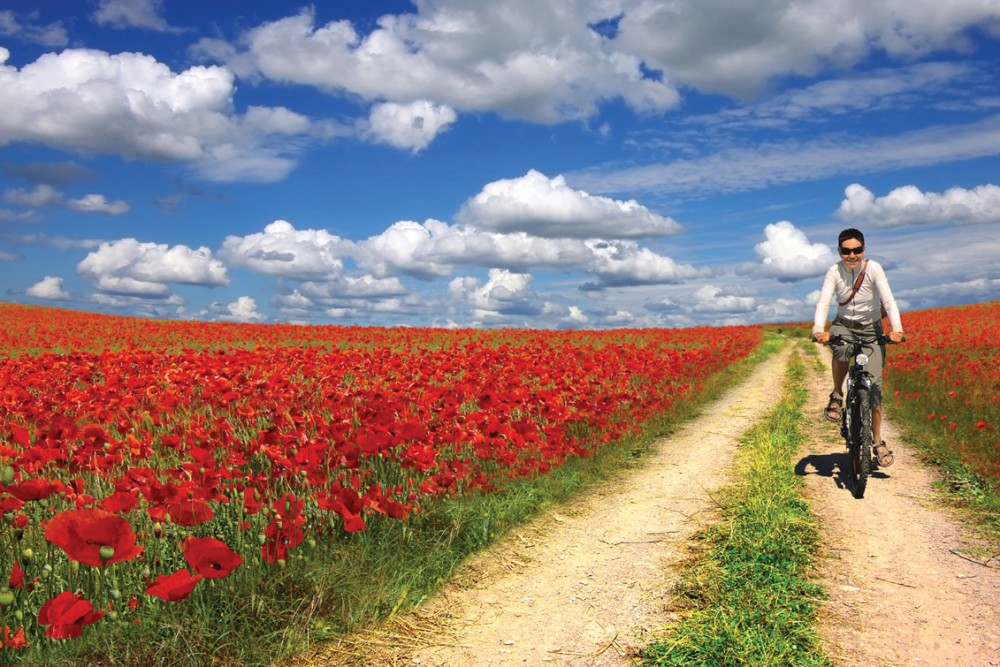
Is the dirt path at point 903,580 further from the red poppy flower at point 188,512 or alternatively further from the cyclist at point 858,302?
the red poppy flower at point 188,512

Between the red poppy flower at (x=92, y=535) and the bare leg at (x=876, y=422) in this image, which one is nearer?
the red poppy flower at (x=92, y=535)

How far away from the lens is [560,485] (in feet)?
21.9

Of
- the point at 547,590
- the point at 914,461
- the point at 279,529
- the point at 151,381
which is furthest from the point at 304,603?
the point at 914,461

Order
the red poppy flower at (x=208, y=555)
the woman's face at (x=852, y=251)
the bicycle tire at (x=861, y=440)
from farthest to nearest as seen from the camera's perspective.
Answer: the woman's face at (x=852, y=251) → the bicycle tire at (x=861, y=440) → the red poppy flower at (x=208, y=555)

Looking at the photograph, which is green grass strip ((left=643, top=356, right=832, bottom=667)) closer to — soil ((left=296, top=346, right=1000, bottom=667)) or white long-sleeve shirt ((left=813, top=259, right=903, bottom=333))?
soil ((left=296, top=346, right=1000, bottom=667))

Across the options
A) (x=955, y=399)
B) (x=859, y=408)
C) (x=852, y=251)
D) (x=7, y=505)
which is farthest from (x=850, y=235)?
(x=7, y=505)

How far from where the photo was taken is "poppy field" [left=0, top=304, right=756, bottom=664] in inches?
128

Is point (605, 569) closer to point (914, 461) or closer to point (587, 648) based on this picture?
point (587, 648)

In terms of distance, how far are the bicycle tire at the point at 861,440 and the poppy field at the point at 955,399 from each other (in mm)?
1492

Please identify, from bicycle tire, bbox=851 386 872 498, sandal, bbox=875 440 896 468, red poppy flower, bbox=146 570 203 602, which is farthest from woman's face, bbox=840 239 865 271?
red poppy flower, bbox=146 570 203 602

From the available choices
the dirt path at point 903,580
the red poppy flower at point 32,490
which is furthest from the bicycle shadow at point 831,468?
the red poppy flower at point 32,490

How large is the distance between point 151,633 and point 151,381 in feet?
21.1

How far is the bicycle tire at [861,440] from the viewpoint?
6641 millimetres

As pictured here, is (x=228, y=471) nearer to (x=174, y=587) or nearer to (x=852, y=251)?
(x=174, y=587)
